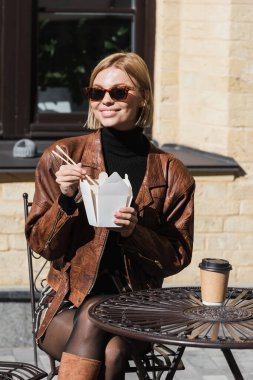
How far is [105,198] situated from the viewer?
13.2ft

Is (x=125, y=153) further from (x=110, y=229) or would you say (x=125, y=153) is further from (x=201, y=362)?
(x=201, y=362)

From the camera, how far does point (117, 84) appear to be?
447cm

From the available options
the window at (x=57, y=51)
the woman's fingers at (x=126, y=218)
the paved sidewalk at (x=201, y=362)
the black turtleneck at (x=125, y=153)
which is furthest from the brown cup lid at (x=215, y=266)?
the window at (x=57, y=51)

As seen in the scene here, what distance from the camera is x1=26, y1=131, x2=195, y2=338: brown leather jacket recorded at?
4.36 m

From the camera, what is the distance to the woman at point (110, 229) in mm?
4348

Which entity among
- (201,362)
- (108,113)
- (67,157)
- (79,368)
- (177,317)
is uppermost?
(108,113)

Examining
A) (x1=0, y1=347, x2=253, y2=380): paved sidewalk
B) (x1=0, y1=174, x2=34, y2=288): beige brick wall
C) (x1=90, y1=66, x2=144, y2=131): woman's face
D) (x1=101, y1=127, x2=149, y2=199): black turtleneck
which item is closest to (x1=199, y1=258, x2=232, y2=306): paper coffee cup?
(x1=101, y1=127, x2=149, y2=199): black turtleneck

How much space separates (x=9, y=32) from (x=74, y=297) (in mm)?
2932

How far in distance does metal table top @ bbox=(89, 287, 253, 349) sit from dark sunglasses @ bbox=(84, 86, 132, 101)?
0.76 meters

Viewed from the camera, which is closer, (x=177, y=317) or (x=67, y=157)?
(x=177, y=317)

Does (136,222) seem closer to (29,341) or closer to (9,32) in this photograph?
(29,341)

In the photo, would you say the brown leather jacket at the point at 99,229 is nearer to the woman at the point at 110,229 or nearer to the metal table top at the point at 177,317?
the woman at the point at 110,229

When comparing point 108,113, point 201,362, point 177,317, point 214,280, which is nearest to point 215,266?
point 214,280

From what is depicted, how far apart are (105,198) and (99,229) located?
0.40 m
